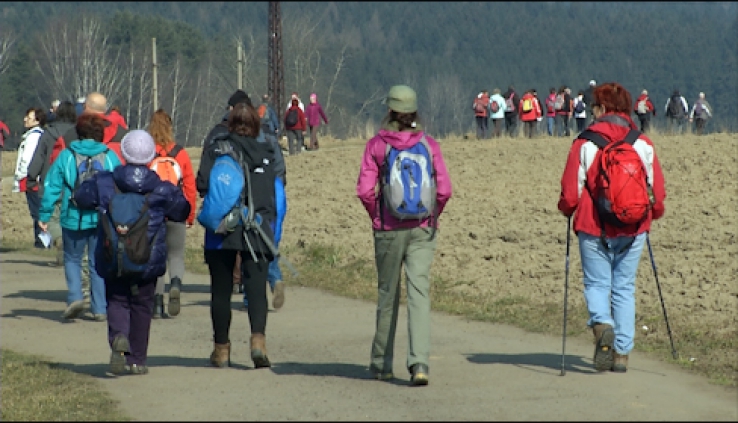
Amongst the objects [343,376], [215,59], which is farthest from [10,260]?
[215,59]

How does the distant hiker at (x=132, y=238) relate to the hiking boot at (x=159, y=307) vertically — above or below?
above

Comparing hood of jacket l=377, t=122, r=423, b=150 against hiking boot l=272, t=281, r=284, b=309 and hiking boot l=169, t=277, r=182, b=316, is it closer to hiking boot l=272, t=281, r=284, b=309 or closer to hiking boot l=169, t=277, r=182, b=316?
hiking boot l=272, t=281, r=284, b=309

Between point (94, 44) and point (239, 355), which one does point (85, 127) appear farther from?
point (94, 44)

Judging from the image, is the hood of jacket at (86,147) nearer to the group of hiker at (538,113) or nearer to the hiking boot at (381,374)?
the hiking boot at (381,374)

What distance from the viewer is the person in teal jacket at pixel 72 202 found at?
1115 cm

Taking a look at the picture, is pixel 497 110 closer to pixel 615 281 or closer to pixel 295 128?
pixel 295 128

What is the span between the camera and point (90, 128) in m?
11.1

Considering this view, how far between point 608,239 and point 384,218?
59.3 inches

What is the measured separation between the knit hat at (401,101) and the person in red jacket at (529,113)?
89.9ft

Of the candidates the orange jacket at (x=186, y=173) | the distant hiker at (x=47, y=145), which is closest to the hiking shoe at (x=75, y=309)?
the orange jacket at (x=186, y=173)

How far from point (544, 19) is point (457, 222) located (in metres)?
133

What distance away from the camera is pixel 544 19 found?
148625mm

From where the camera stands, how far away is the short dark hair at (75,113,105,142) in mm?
11125

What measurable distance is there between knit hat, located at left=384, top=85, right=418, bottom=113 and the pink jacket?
14 cm
